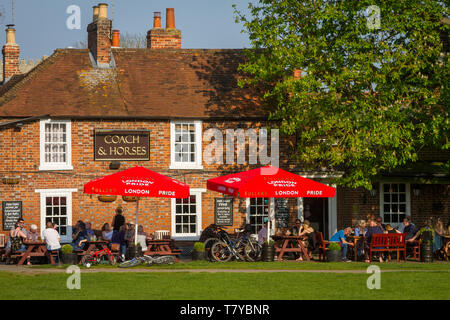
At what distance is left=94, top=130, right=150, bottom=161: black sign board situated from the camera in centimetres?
2522

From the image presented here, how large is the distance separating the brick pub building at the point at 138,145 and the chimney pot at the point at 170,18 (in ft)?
6.59

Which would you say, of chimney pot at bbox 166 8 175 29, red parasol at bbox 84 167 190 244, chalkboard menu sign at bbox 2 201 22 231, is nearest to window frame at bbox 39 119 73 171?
chalkboard menu sign at bbox 2 201 22 231

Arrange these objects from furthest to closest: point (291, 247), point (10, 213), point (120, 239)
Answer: point (10, 213) < point (291, 247) < point (120, 239)

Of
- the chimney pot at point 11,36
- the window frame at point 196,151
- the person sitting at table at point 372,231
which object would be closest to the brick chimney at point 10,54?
the chimney pot at point 11,36

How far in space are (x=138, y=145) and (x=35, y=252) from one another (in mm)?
6210

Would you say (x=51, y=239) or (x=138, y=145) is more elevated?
(x=138, y=145)

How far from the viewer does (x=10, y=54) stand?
34.5m

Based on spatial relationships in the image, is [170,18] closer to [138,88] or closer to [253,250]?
[138,88]

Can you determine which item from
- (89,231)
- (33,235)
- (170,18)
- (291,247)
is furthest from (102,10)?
(291,247)

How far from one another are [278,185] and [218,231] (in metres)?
3.24

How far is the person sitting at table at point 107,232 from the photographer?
22.5 meters

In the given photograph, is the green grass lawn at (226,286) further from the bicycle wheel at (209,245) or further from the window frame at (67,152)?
the window frame at (67,152)
